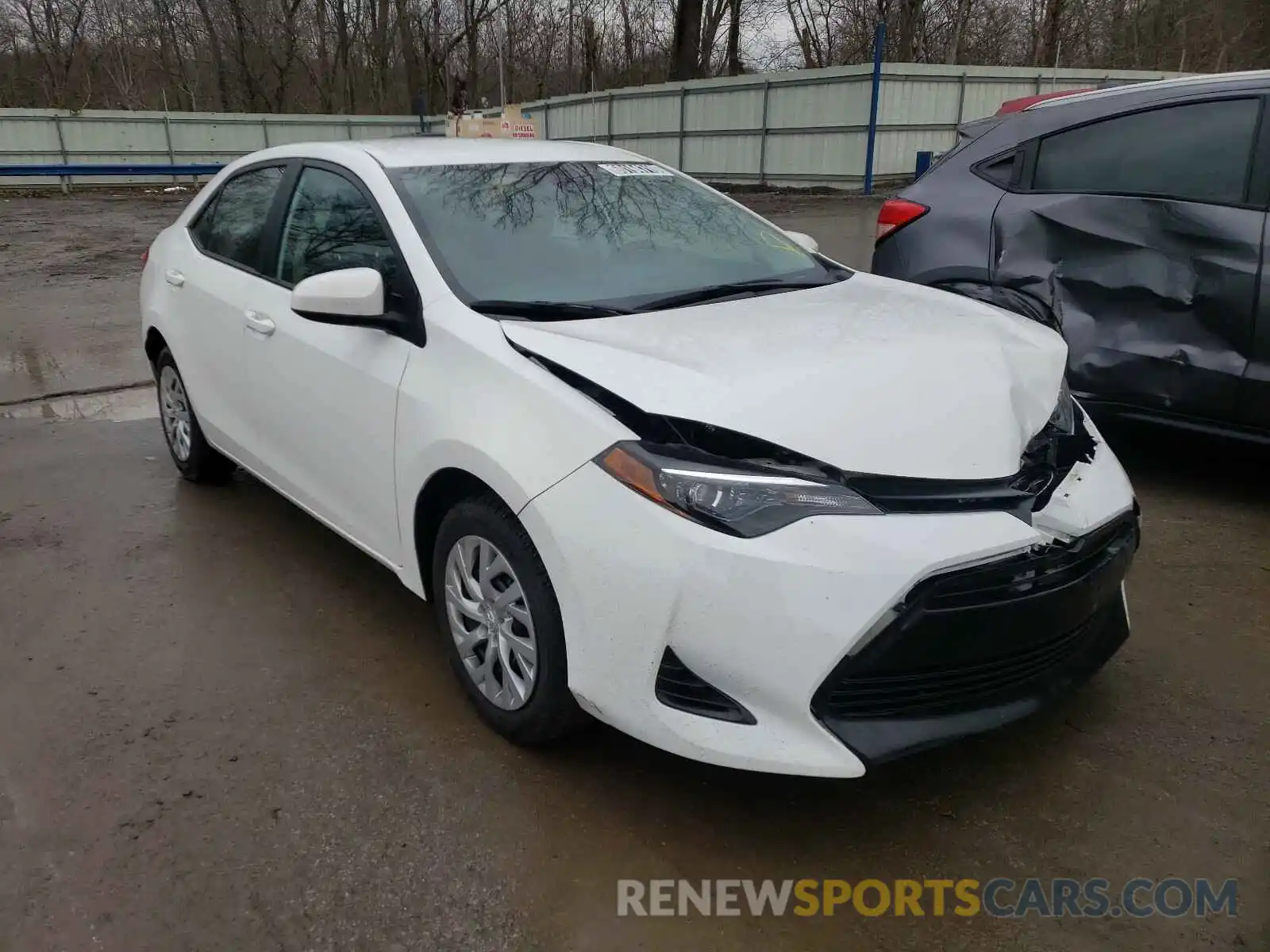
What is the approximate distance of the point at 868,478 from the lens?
2158 millimetres

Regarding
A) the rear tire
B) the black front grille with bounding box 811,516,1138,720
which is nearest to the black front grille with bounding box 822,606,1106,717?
the black front grille with bounding box 811,516,1138,720

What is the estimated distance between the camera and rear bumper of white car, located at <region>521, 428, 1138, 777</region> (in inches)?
80.4

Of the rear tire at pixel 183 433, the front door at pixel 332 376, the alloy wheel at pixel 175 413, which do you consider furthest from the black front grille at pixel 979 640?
the alloy wheel at pixel 175 413

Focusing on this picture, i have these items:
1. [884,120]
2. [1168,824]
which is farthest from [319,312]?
[884,120]

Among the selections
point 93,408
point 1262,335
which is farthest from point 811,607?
point 93,408

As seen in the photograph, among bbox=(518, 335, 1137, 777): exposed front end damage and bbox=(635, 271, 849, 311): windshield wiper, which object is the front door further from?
bbox=(518, 335, 1137, 777): exposed front end damage

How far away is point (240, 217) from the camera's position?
4.11 m

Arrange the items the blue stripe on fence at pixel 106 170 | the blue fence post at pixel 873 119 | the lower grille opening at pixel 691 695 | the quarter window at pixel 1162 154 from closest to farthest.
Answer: the lower grille opening at pixel 691 695 < the quarter window at pixel 1162 154 < the blue fence post at pixel 873 119 < the blue stripe on fence at pixel 106 170

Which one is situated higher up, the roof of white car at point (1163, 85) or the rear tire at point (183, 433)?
the roof of white car at point (1163, 85)

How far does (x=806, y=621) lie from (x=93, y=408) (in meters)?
5.64

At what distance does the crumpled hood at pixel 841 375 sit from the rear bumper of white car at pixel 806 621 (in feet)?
0.60

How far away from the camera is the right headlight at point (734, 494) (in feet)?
6.86

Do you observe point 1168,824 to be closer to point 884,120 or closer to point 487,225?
point 487,225

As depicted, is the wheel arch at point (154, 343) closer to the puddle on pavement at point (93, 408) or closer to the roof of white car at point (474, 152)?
the puddle on pavement at point (93, 408)
